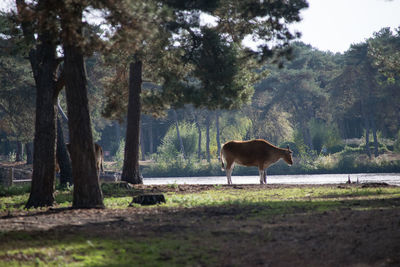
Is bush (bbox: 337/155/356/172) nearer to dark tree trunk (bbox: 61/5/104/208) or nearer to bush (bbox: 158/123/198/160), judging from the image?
bush (bbox: 158/123/198/160)

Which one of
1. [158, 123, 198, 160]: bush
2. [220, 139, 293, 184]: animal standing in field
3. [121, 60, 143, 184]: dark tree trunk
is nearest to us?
[121, 60, 143, 184]: dark tree trunk

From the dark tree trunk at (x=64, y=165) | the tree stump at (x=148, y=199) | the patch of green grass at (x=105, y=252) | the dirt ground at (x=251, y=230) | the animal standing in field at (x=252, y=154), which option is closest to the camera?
the patch of green grass at (x=105, y=252)

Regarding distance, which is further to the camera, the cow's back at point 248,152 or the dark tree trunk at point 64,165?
the cow's back at point 248,152

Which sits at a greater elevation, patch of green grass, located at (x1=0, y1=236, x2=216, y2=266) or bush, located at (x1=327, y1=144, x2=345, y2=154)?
bush, located at (x1=327, y1=144, x2=345, y2=154)

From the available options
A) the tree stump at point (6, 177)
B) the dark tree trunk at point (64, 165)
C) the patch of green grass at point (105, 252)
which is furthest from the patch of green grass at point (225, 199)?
the patch of green grass at point (105, 252)

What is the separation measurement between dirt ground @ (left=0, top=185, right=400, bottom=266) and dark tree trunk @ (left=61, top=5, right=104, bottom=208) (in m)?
0.73

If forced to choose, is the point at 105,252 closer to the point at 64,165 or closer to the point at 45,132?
the point at 45,132

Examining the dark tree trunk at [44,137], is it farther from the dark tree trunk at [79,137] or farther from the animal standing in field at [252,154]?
the animal standing in field at [252,154]

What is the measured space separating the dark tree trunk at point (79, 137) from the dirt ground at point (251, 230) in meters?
0.73

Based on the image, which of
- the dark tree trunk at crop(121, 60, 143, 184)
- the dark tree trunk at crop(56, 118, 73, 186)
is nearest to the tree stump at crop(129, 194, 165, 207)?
the dark tree trunk at crop(56, 118, 73, 186)

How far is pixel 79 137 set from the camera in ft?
48.4

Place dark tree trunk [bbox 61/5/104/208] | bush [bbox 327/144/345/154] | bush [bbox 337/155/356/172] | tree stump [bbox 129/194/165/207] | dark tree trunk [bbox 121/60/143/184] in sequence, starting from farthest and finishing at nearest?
1. bush [bbox 327/144/345/154]
2. bush [bbox 337/155/356/172]
3. dark tree trunk [bbox 121/60/143/184]
4. tree stump [bbox 129/194/165/207]
5. dark tree trunk [bbox 61/5/104/208]

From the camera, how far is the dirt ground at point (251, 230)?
28.1 feet

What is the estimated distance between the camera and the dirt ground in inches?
337
